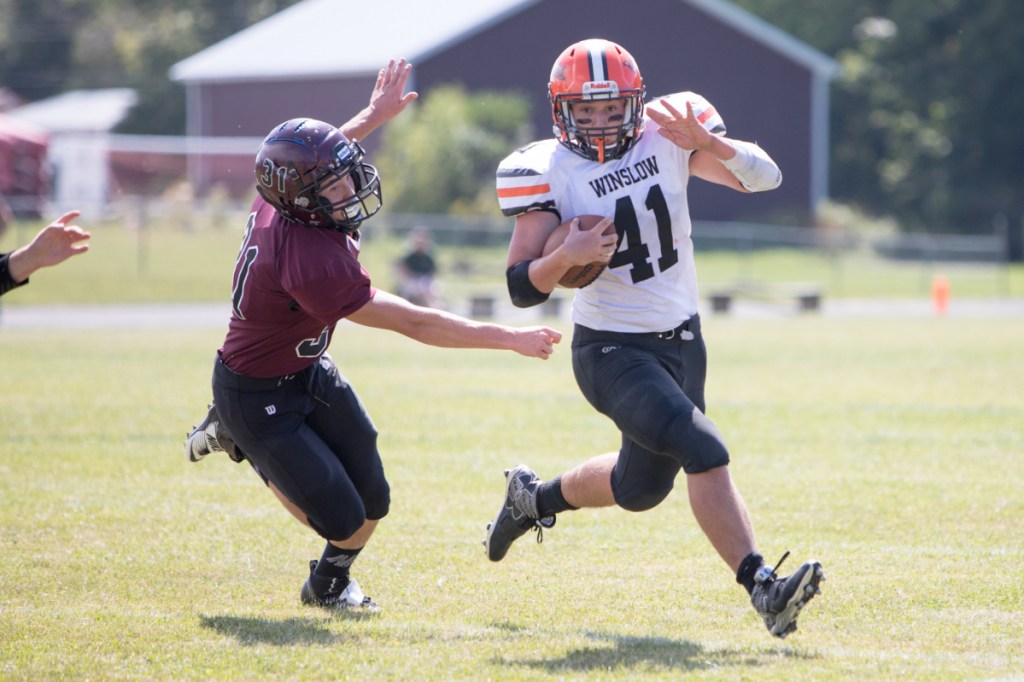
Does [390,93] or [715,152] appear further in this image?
[390,93]

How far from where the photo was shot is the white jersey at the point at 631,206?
504 centimetres

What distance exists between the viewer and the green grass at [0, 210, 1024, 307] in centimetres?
2441

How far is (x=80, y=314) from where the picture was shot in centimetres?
2139

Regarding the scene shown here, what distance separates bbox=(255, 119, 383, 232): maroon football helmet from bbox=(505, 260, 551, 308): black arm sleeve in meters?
0.57

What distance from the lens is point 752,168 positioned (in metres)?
5.01

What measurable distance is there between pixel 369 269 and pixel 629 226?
21477 millimetres

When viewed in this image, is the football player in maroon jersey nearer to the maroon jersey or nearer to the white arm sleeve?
the maroon jersey

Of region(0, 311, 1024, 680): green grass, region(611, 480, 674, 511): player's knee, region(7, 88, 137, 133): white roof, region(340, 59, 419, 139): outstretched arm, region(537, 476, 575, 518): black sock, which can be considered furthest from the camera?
region(7, 88, 137, 133): white roof

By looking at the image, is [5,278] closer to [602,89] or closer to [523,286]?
[523,286]

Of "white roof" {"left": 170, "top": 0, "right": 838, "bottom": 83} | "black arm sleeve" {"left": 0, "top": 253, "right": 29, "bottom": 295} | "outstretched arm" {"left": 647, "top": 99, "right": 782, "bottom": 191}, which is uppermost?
"white roof" {"left": 170, "top": 0, "right": 838, "bottom": 83}

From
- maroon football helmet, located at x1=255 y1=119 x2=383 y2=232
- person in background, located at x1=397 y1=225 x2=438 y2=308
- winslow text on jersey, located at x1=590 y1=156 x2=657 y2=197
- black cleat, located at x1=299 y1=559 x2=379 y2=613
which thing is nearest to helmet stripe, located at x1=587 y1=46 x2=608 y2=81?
winslow text on jersey, located at x1=590 y1=156 x2=657 y2=197

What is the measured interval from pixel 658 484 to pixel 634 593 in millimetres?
584

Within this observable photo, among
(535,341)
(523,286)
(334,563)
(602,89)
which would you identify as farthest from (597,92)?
(334,563)

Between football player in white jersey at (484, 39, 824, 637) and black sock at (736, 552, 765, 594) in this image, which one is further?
football player in white jersey at (484, 39, 824, 637)
